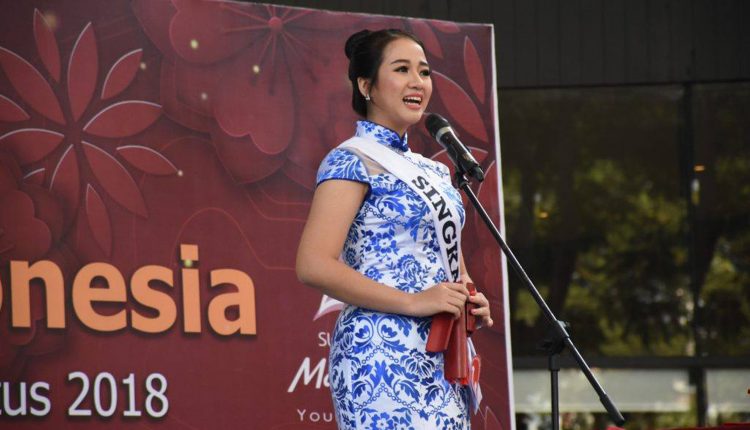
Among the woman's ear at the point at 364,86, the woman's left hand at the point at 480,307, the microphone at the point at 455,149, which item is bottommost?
the woman's left hand at the point at 480,307

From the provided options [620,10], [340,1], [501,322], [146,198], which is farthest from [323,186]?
[620,10]

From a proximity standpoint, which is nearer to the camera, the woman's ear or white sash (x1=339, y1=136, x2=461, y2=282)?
white sash (x1=339, y1=136, x2=461, y2=282)

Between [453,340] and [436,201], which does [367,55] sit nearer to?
[436,201]

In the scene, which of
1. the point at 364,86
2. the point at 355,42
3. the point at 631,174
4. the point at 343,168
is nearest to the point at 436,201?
the point at 343,168

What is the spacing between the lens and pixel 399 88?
2.51 m

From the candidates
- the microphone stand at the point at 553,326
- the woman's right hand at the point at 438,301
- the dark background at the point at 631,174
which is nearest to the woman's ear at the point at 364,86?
the microphone stand at the point at 553,326

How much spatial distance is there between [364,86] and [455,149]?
0.24m

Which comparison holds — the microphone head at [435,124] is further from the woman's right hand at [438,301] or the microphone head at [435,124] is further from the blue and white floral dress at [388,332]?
the woman's right hand at [438,301]

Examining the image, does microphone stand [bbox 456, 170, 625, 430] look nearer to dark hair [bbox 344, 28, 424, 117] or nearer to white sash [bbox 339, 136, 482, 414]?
white sash [bbox 339, 136, 482, 414]

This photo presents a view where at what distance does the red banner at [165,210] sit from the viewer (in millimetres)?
3723

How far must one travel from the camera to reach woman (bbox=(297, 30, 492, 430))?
7.59ft

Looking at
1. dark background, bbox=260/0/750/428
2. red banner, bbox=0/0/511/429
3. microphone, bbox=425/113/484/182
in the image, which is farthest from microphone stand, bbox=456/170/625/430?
dark background, bbox=260/0/750/428

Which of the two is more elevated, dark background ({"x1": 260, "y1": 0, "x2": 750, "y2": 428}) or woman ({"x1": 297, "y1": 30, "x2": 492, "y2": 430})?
dark background ({"x1": 260, "y1": 0, "x2": 750, "y2": 428})

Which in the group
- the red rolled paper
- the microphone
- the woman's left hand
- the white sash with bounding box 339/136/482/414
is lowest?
the red rolled paper
